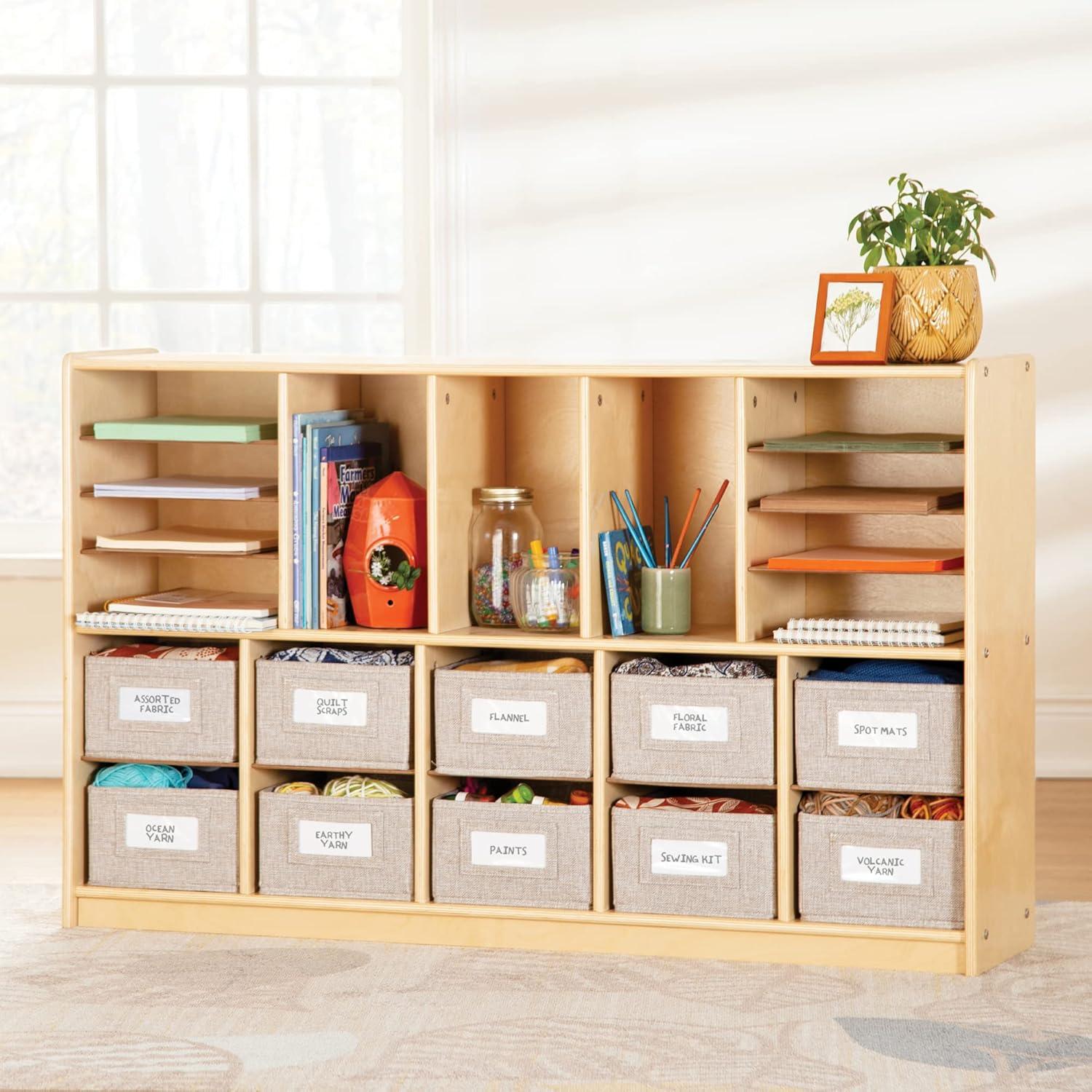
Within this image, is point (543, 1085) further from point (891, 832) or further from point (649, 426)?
point (649, 426)

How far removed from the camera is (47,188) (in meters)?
4.64

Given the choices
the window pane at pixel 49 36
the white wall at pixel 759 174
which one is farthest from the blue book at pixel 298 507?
the window pane at pixel 49 36

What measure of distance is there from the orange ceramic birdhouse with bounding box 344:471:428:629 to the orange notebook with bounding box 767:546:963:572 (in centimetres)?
63

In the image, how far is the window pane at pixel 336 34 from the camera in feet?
14.9

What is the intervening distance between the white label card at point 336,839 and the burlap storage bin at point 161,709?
19cm

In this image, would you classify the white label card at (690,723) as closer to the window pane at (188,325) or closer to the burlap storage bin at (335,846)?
the burlap storage bin at (335,846)

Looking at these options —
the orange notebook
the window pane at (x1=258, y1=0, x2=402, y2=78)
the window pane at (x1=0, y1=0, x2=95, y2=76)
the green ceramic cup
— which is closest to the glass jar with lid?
the green ceramic cup

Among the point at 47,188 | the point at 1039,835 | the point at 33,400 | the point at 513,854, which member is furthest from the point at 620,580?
the point at 47,188

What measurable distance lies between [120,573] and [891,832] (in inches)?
58.0

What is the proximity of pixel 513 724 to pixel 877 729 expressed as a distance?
0.61 meters

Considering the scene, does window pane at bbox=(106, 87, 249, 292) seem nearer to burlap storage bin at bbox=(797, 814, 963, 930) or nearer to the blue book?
the blue book

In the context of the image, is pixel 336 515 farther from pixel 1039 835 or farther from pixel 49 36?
pixel 49 36

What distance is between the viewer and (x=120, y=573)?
10.8 ft

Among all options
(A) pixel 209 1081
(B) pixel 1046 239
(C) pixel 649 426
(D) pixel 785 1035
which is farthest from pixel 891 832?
(B) pixel 1046 239
